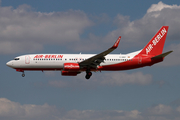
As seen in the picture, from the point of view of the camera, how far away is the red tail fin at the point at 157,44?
2638 inches

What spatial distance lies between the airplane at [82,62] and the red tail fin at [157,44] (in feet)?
3.20

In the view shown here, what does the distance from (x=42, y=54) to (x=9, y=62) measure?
683 centimetres

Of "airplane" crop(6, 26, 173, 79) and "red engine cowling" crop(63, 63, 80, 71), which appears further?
"airplane" crop(6, 26, 173, 79)

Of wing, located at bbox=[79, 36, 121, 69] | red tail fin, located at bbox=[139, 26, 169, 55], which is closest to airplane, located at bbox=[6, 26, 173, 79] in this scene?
wing, located at bbox=[79, 36, 121, 69]

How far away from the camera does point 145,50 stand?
66.9 m

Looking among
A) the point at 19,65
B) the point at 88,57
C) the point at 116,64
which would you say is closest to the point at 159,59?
the point at 116,64

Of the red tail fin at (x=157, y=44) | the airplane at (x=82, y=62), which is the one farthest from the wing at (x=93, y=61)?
the red tail fin at (x=157, y=44)

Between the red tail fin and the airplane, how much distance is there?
97 centimetres

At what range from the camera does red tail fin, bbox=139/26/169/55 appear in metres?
67.0

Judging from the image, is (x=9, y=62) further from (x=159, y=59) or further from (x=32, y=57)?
(x=159, y=59)

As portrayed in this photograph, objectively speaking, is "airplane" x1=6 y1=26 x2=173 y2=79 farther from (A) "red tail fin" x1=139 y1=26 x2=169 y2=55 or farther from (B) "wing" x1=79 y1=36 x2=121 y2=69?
(A) "red tail fin" x1=139 y1=26 x2=169 y2=55

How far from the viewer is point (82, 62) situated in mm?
61031

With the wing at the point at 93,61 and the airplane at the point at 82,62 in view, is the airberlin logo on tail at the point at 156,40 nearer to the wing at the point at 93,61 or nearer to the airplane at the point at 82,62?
the airplane at the point at 82,62

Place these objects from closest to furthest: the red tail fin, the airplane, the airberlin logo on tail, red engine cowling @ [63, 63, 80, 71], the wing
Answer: the wing, red engine cowling @ [63, 63, 80, 71], the airplane, the red tail fin, the airberlin logo on tail
